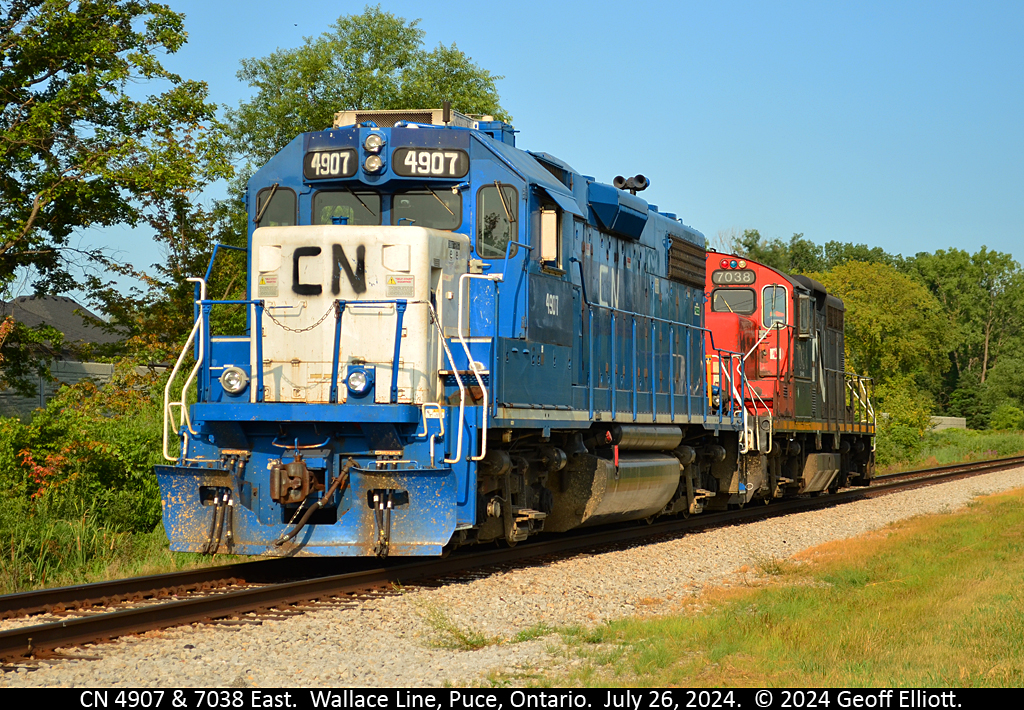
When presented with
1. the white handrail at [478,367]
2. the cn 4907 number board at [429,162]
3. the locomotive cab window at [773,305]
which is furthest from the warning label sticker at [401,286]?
the locomotive cab window at [773,305]

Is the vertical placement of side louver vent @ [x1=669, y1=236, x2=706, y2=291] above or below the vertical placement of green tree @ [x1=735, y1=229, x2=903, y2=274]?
below

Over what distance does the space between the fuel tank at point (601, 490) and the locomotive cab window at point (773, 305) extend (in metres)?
5.87

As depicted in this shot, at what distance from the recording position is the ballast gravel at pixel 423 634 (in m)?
5.50

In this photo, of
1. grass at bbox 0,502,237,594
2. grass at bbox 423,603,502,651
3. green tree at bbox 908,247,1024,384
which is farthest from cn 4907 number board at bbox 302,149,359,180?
green tree at bbox 908,247,1024,384

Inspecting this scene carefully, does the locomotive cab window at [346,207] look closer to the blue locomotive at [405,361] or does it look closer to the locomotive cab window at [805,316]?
the blue locomotive at [405,361]

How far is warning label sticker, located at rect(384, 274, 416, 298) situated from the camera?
8750 mm

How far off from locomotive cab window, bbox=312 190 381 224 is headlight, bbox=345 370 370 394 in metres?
1.59

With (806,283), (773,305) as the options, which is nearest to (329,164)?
(773,305)

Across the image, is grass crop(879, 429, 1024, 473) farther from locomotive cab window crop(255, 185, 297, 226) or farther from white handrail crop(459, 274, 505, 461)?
locomotive cab window crop(255, 185, 297, 226)

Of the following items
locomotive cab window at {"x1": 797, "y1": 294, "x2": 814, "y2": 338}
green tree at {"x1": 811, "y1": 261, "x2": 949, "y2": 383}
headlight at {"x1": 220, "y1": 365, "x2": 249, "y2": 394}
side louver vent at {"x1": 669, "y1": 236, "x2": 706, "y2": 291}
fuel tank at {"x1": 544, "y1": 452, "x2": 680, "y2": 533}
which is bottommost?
fuel tank at {"x1": 544, "y1": 452, "x2": 680, "y2": 533}

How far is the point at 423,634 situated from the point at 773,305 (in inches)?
478
